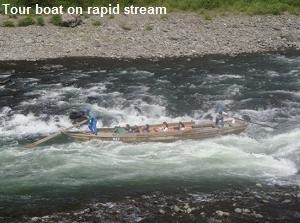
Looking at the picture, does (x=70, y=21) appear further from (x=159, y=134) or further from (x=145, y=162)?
(x=145, y=162)

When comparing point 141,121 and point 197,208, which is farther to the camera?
point 141,121

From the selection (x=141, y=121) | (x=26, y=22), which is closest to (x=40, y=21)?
(x=26, y=22)

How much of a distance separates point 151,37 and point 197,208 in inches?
1193

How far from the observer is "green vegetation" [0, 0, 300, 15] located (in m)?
55.7

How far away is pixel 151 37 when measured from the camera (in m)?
47.8

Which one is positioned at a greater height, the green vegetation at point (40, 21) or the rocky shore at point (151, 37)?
the green vegetation at point (40, 21)

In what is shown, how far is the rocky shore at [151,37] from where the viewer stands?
1778 inches

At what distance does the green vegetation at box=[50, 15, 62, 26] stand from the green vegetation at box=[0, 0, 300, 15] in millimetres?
5664

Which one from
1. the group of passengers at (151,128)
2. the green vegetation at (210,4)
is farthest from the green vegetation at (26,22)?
the group of passengers at (151,128)

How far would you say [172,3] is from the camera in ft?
185

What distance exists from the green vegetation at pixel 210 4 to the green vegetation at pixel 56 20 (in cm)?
566

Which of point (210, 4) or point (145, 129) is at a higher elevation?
point (210, 4)

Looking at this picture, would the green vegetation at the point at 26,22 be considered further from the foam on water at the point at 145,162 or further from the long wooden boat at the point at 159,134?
the foam on water at the point at 145,162

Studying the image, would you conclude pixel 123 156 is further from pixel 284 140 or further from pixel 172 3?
pixel 172 3
